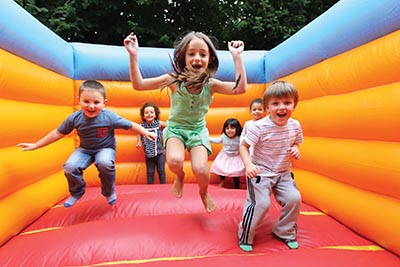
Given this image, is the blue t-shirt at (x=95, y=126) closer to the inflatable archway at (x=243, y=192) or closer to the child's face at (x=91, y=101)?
the child's face at (x=91, y=101)

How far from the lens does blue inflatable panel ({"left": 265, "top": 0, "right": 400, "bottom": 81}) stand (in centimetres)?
185

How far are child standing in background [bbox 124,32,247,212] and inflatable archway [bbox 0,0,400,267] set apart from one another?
0.44 meters

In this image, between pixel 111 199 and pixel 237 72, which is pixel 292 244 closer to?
pixel 237 72

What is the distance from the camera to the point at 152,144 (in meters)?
3.41

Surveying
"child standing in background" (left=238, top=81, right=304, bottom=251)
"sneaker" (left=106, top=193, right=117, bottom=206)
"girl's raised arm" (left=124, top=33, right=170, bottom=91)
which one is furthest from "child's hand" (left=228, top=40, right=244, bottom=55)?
"sneaker" (left=106, top=193, right=117, bottom=206)

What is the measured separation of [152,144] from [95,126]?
1.08 metres

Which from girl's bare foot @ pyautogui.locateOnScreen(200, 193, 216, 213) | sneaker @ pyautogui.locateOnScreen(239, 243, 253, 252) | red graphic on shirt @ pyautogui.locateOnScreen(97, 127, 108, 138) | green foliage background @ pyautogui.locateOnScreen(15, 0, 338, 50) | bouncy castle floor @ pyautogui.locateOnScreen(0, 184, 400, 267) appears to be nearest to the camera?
bouncy castle floor @ pyautogui.locateOnScreen(0, 184, 400, 267)

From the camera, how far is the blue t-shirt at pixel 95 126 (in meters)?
2.36

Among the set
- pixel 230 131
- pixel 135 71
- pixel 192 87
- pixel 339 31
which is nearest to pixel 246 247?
pixel 192 87

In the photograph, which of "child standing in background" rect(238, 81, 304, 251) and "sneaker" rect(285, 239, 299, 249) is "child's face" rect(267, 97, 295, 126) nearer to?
"child standing in background" rect(238, 81, 304, 251)

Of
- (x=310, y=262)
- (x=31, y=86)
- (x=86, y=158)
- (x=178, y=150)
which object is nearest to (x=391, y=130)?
(x=310, y=262)

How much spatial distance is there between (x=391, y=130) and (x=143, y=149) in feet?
8.00

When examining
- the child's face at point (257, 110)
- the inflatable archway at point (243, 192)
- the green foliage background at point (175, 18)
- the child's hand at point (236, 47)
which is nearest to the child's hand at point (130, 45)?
the child's hand at point (236, 47)

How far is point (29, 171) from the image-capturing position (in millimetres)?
2217
